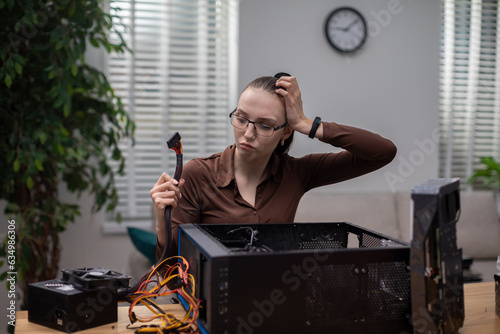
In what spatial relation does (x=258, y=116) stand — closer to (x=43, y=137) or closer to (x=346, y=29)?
(x=43, y=137)

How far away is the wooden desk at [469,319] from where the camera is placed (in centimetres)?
97

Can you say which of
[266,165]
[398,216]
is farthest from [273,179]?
[398,216]

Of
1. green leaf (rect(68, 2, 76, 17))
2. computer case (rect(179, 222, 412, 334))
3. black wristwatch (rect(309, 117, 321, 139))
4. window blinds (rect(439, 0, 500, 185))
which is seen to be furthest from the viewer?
window blinds (rect(439, 0, 500, 185))

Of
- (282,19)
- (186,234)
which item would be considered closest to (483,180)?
(282,19)

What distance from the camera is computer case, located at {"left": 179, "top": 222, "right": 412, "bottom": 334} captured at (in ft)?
2.75

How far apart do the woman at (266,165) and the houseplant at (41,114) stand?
3.16 ft

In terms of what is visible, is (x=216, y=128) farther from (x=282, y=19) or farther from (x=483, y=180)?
(x=483, y=180)

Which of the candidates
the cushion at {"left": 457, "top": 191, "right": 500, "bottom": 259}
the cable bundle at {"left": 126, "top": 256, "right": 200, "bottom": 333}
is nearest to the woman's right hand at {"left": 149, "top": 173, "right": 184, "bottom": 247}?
the cable bundle at {"left": 126, "top": 256, "right": 200, "bottom": 333}

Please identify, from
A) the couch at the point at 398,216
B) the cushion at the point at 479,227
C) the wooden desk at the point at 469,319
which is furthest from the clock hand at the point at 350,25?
the wooden desk at the point at 469,319

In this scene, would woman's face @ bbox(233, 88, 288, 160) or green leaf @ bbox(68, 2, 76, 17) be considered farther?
green leaf @ bbox(68, 2, 76, 17)

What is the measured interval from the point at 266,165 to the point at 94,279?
28.8 inches

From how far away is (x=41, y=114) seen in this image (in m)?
2.20

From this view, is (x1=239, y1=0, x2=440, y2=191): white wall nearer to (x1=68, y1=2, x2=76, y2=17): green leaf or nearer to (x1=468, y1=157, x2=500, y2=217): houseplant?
(x1=468, y1=157, x2=500, y2=217): houseplant

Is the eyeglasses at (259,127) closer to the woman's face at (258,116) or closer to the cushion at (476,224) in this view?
the woman's face at (258,116)
